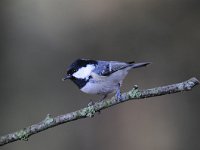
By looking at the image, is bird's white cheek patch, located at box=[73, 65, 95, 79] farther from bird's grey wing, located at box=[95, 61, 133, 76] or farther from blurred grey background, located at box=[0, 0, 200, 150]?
blurred grey background, located at box=[0, 0, 200, 150]

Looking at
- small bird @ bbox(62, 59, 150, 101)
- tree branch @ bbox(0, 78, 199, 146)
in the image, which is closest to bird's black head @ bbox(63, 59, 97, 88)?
small bird @ bbox(62, 59, 150, 101)

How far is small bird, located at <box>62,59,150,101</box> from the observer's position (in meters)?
2.53

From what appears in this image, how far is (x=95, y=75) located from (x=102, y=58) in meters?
2.05

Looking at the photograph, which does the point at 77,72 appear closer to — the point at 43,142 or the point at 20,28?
the point at 43,142

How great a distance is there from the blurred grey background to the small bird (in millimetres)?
1716

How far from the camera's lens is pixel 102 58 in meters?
4.62

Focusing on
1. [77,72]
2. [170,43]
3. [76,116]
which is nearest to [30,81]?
[170,43]

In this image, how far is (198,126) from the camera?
4.44 metres

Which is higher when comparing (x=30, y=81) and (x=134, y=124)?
(x=30, y=81)

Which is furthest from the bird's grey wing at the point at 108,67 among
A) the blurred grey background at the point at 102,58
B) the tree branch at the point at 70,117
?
the blurred grey background at the point at 102,58

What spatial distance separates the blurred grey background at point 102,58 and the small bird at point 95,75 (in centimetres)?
172

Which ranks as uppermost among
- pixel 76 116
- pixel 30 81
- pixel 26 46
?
pixel 26 46

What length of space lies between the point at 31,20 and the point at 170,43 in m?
1.62

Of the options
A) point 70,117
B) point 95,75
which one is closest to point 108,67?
point 95,75
